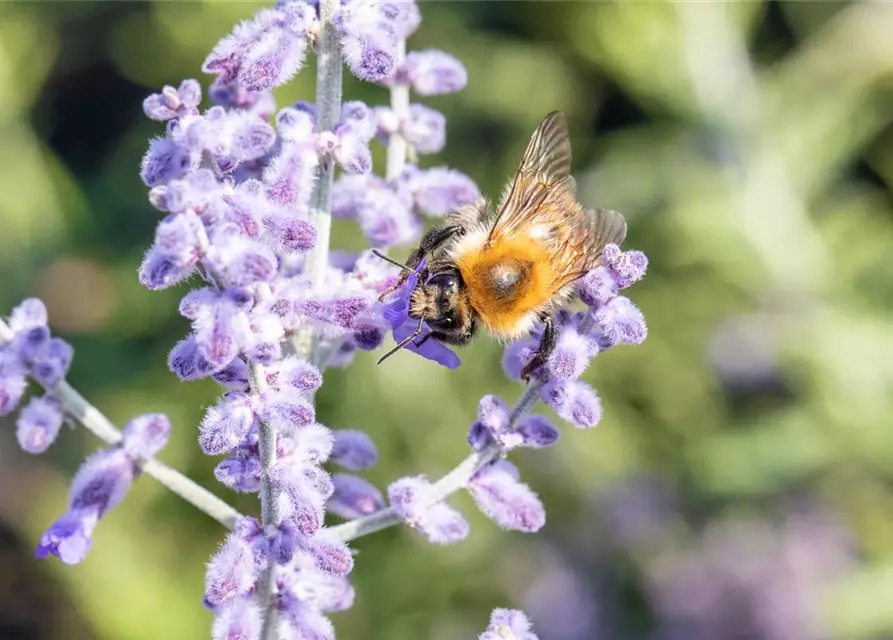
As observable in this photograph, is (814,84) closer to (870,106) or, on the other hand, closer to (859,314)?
(870,106)

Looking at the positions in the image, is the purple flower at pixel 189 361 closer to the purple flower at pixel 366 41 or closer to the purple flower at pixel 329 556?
the purple flower at pixel 329 556

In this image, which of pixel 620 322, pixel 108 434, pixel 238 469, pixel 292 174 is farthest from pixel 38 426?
pixel 620 322

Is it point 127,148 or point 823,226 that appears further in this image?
point 127,148

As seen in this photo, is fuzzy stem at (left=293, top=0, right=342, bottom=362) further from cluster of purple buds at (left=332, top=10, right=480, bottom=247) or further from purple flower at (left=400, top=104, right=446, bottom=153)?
purple flower at (left=400, top=104, right=446, bottom=153)

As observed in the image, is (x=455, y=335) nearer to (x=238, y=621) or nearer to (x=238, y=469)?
(x=238, y=469)

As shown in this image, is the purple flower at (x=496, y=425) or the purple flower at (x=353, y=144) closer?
the purple flower at (x=353, y=144)

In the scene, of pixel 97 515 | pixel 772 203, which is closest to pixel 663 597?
pixel 772 203

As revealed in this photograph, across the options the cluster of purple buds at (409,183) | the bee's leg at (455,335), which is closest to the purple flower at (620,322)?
the bee's leg at (455,335)
